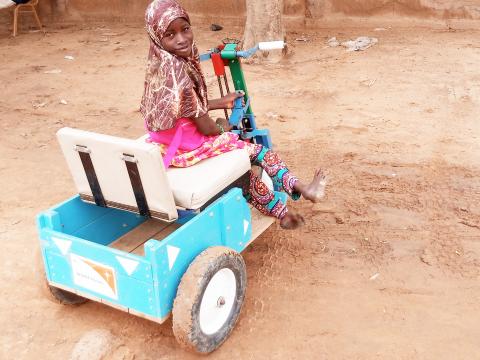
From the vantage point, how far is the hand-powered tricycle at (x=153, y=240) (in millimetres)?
2764

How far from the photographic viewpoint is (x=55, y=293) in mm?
3256

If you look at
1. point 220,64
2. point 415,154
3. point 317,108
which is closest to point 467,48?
point 317,108

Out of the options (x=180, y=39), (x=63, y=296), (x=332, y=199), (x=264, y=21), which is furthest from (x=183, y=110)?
(x=264, y=21)

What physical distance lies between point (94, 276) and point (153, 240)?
1.43 feet

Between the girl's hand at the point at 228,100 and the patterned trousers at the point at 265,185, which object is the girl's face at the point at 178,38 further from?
the patterned trousers at the point at 265,185

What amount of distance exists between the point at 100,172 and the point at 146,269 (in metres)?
0.63

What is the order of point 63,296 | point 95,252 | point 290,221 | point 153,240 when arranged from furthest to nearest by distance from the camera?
point 290,221
point 63,296
point 95,252
point 153,240

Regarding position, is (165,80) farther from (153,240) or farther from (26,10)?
(26,10)

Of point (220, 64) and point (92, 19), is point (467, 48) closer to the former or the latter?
point (220, 64)

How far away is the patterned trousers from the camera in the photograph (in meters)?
3.59

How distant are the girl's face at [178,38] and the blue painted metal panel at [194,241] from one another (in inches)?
32.1

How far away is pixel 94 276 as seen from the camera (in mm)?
2900

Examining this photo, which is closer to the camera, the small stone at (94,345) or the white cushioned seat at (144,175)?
the white cushioned seat at (144,175)

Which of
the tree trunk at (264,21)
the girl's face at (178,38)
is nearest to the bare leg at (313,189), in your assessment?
the girl's face at (178,38)
